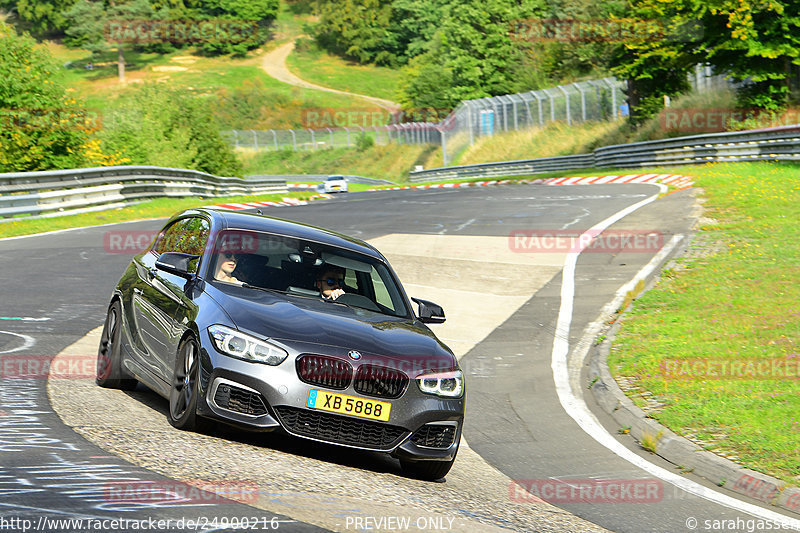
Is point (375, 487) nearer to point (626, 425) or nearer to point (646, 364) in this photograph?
point (626, 425)

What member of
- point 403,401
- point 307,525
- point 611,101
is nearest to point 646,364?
point 403,401

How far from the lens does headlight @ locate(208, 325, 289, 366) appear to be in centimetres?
645

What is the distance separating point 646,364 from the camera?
439 inches

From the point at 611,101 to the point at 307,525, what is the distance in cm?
5353

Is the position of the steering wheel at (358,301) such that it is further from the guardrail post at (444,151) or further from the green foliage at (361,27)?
the green foliage at (361,27)

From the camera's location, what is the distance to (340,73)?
14375 cm

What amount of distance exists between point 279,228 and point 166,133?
117 ft

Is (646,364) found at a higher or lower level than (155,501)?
lower

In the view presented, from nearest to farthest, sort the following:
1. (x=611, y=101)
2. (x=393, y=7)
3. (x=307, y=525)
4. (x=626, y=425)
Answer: (x=307, y=525) < (x=626, y=425) < (x=611, y=101) < (x=393, y=7)

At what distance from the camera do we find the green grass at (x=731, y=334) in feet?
28.1

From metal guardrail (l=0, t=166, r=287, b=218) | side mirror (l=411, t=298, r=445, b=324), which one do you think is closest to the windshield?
side mirror (l=411, t=298, r=445, b=324)

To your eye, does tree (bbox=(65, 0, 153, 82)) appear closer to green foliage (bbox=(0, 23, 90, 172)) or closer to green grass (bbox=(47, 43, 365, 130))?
green grass (bbox=(47, 43, 365, 130))

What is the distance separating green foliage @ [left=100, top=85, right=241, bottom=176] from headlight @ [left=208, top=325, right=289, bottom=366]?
31.0 metres

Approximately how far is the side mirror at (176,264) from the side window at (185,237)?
15 centimetres
